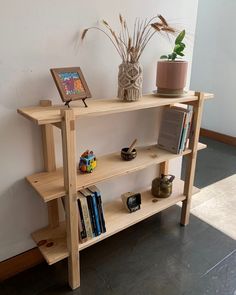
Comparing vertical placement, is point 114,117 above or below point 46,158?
above

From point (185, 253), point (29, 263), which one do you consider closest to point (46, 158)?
point (29, 263)

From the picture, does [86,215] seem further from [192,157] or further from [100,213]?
[192,157]

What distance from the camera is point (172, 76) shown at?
1.58 m

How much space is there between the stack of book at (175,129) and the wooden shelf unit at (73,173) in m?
0.04

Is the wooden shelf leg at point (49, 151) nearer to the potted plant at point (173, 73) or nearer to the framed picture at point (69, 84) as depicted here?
the framed picture at point (69, 84)

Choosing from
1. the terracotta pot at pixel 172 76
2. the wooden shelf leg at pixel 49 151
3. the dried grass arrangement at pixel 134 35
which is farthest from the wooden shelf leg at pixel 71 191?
the terracotta pot at pixel 172 76

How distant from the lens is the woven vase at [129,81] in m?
1.43

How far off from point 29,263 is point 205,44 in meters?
3.37

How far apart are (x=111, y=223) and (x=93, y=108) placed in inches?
28.0

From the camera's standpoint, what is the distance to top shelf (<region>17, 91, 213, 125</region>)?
116 centimetres

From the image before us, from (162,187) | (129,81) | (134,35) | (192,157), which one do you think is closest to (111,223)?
(162,187)

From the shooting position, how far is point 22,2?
1.21m

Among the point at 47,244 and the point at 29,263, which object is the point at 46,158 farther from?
the point at 29,263

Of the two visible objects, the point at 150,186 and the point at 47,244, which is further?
the point at 150,186
